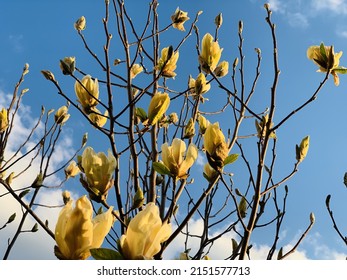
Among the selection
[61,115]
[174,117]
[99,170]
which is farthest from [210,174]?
[61,115]

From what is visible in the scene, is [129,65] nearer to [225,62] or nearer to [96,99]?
[96,99]

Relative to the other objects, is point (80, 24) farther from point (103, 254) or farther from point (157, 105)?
point (103, 254)

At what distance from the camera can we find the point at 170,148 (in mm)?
1257

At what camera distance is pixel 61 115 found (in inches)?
98.7

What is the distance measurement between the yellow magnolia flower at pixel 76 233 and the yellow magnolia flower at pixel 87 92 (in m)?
0.87

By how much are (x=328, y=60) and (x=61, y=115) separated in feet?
5.17

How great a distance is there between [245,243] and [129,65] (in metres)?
1.00

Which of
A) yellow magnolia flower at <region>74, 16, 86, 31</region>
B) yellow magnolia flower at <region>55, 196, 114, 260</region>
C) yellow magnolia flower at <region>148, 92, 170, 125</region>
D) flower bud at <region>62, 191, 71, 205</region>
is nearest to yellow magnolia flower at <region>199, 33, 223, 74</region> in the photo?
yellow magnolia flower at <region>148, 92, 170, 125</region>

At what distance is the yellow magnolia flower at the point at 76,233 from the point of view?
74 cm

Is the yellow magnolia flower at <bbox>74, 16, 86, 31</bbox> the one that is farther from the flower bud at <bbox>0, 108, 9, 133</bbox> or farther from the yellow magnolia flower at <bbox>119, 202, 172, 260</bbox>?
the yellow magnolia flower at <bbox>119, 202, 172, 260</bbox>

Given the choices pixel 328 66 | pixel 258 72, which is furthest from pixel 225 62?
pixel 328 66

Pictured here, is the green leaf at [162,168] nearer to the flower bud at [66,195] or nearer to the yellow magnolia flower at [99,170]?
the yellow magnolia flower at [99,170]

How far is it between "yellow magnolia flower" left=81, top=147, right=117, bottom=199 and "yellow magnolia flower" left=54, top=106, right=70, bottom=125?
1442 millimetres

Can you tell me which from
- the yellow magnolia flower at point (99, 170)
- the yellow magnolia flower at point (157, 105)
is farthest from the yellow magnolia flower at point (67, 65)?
the yellow magnolia flower at point (99, 170)
